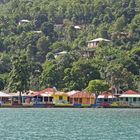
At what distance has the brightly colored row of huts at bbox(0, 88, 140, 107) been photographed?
4099 inches

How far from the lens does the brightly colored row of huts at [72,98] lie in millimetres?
104125

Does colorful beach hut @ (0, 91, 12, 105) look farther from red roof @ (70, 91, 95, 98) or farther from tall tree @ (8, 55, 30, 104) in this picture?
red roof @ (70, 91, 95, 98)

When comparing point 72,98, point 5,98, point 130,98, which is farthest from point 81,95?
point 5,98

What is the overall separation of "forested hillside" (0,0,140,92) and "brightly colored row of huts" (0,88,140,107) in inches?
86.5

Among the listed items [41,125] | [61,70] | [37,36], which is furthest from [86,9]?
[41,125]

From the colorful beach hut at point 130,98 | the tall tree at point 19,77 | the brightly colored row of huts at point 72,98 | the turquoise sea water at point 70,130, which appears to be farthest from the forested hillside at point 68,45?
the turquoise sea water at point 70,130

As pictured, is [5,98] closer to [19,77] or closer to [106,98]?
[19,77]

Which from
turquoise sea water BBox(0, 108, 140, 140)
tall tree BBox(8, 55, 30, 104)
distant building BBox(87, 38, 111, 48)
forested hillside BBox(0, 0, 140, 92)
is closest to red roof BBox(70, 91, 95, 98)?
forested hillside BBox(0, 0, 140, 92)

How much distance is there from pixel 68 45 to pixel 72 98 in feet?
159

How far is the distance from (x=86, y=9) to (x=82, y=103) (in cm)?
7713

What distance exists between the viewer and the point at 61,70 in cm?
11494

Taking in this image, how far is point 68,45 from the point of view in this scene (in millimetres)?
154500

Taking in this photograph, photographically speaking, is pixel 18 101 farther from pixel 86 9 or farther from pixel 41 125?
pixel 86 9

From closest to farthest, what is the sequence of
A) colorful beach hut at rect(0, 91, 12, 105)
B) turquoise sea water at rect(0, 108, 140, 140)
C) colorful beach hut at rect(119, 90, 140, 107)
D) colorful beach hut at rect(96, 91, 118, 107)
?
turquoise sea water at rect(0, 108, 140, 140) < colorful beach hut at rect(119, 90, 140, 107) < colorful beach hut at rect(0, 91, 12, 105) < colorful beach hut at rect(96, 91, 118, 107)
